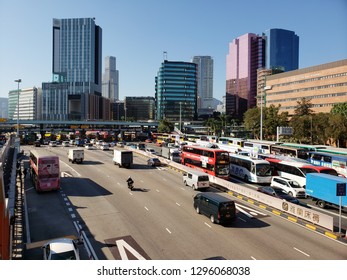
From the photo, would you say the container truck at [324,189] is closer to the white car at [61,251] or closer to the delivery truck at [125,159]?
the white car at [61,251]

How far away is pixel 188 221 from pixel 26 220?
39.8 ft

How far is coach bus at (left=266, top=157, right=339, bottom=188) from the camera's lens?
33872 mm

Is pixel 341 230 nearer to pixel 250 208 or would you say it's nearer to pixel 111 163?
pixel 250 208

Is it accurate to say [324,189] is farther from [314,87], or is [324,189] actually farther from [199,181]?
[314,87]

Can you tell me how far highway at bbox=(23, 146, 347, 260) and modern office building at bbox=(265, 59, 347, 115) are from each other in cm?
8019

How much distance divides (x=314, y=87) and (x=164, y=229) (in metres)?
110

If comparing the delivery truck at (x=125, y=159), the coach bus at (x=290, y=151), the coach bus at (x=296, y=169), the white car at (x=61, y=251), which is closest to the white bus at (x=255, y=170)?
the coach bus at (x=296, y=169)

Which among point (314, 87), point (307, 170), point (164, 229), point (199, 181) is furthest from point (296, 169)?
point (314, 87)

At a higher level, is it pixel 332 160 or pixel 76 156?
pixel 332 160

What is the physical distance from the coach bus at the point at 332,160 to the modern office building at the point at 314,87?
5476 centimetres

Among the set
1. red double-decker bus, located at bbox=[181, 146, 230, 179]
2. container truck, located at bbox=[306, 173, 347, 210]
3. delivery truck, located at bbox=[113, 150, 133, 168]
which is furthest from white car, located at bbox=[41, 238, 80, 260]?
delivery truck, located at bbox=[113, 150, 133, 168]

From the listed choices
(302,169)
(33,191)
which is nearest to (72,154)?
(33,191)

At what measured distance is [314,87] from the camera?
113m

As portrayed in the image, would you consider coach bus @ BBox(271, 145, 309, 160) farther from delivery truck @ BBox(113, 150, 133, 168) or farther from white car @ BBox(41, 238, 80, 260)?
white car @ BBox(41, 238, 80, 260)
